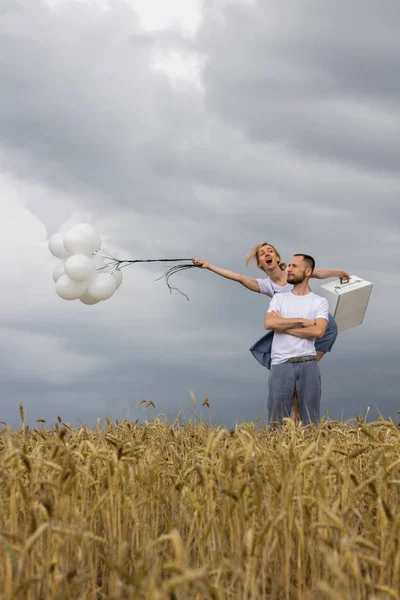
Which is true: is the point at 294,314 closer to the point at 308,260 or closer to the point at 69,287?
the point at 308,260

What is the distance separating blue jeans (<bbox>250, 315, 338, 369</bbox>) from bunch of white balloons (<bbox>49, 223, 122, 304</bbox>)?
5.74ft

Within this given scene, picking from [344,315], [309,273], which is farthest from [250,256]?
[344,315]

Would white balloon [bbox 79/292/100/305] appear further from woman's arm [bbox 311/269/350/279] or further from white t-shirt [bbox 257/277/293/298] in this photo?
woman's arm [bbox 311/269/350/279]

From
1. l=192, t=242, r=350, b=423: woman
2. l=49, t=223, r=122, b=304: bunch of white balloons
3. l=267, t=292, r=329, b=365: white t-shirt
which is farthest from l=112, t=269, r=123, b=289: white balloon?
l=267, t=292, r=329, b=365: white t-shirt

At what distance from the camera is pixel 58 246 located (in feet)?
26.1

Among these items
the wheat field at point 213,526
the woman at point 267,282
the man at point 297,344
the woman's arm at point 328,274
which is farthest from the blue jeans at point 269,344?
the wheat field at point 213,526

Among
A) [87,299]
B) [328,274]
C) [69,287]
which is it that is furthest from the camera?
[328,274]

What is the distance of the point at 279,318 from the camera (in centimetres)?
672

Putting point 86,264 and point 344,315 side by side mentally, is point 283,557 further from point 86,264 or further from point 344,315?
point 344,315

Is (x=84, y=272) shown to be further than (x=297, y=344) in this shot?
Yes

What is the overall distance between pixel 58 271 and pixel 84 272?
0.73 meters

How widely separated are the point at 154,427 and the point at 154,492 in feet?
6.49

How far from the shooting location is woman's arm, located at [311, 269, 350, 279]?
25.8ft

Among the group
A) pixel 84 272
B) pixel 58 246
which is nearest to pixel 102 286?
pixel 84 272
